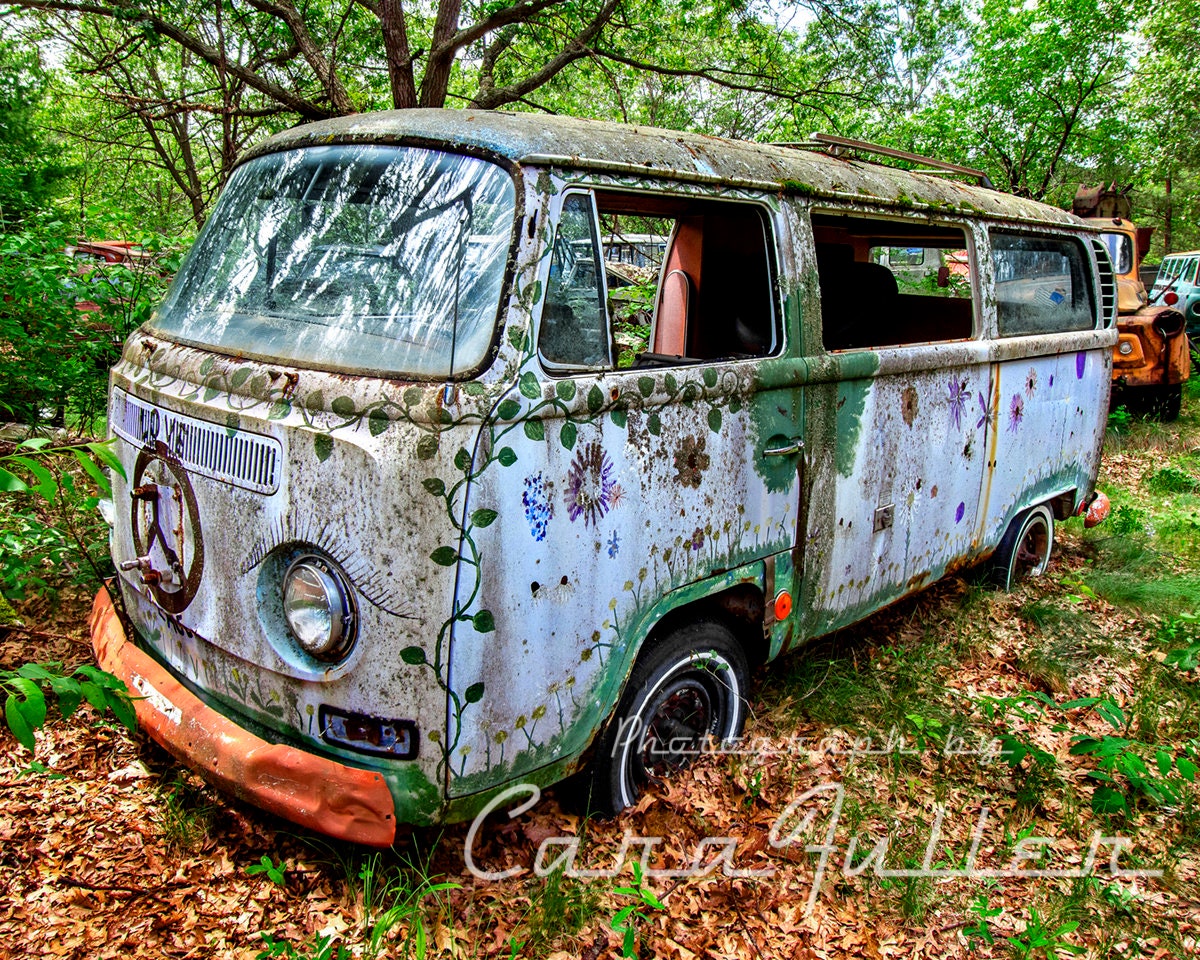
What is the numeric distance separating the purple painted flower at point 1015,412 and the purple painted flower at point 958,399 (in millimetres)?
551

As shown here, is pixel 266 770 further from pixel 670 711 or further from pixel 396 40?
pixel 396 40

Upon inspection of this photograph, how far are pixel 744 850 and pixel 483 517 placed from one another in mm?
1617

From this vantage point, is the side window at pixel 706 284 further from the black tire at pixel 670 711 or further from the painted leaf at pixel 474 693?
the painted leaf at pixel 474 693

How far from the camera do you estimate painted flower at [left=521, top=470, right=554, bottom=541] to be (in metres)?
2.17

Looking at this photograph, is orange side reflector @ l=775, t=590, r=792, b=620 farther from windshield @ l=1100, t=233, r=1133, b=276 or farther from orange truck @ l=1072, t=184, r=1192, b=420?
windshield @ l=1100, t=233, r=1133, b=276

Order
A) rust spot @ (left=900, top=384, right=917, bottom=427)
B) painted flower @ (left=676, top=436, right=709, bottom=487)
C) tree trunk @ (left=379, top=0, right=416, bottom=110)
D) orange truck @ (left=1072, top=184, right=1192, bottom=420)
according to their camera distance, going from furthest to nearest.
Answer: orange truck @ (left=1072, top=184, right=1192, bottom=420) → tree trunk @ (left=379, top=0, right=416, bottom=110) → rust spot @ (left=900, top=384, right=917, bottom=427) → painted flower @ (left=676, top=436, right=709, bottom=487)

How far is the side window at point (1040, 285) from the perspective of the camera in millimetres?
4344

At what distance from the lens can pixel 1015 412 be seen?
14.4ft

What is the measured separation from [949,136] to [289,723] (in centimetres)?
1824

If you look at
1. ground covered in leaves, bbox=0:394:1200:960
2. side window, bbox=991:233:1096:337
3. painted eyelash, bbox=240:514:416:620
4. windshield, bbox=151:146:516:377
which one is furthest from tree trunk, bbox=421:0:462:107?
painted eyelash, bbox=240:514:416:620

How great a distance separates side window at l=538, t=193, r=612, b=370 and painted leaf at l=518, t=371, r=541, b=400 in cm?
10

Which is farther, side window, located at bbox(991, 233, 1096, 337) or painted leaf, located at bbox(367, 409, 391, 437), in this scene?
side window, located at bbox(991, 233, 1096, 337)

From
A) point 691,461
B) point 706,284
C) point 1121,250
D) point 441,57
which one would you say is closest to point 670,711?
point 691,461

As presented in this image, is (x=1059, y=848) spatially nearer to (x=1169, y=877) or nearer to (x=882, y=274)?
(x=1169, y=877)
